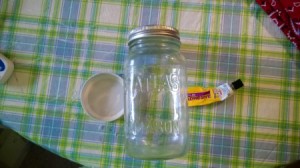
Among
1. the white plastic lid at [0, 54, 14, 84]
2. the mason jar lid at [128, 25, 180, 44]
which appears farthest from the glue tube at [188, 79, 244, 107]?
the white plastic lid at [0, 54, 14, 84]

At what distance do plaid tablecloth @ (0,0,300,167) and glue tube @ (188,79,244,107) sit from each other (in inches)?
0.8

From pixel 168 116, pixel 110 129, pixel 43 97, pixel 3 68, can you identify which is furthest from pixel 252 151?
pixel 3 68

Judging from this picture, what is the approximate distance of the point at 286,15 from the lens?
29.5 inches

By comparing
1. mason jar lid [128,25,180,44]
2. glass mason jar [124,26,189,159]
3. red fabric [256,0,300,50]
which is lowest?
glass mason jar [124,26,189,159]

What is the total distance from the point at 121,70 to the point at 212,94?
0.77 feet

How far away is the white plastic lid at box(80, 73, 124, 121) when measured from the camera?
2.45 ft

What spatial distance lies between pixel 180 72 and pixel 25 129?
1.34 ft

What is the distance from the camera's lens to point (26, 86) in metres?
0.77

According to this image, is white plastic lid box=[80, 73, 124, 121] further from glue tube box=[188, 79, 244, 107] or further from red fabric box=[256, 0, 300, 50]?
red fabric box=[256, 0, 300, 50]

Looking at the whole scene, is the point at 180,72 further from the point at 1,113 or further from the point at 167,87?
the point at 1,113

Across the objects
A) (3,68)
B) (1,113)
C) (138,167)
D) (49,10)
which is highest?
(49,10)

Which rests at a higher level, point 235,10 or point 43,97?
point 235,10

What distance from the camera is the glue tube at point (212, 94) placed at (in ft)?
2.42

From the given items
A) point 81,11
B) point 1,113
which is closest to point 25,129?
point 1,113
